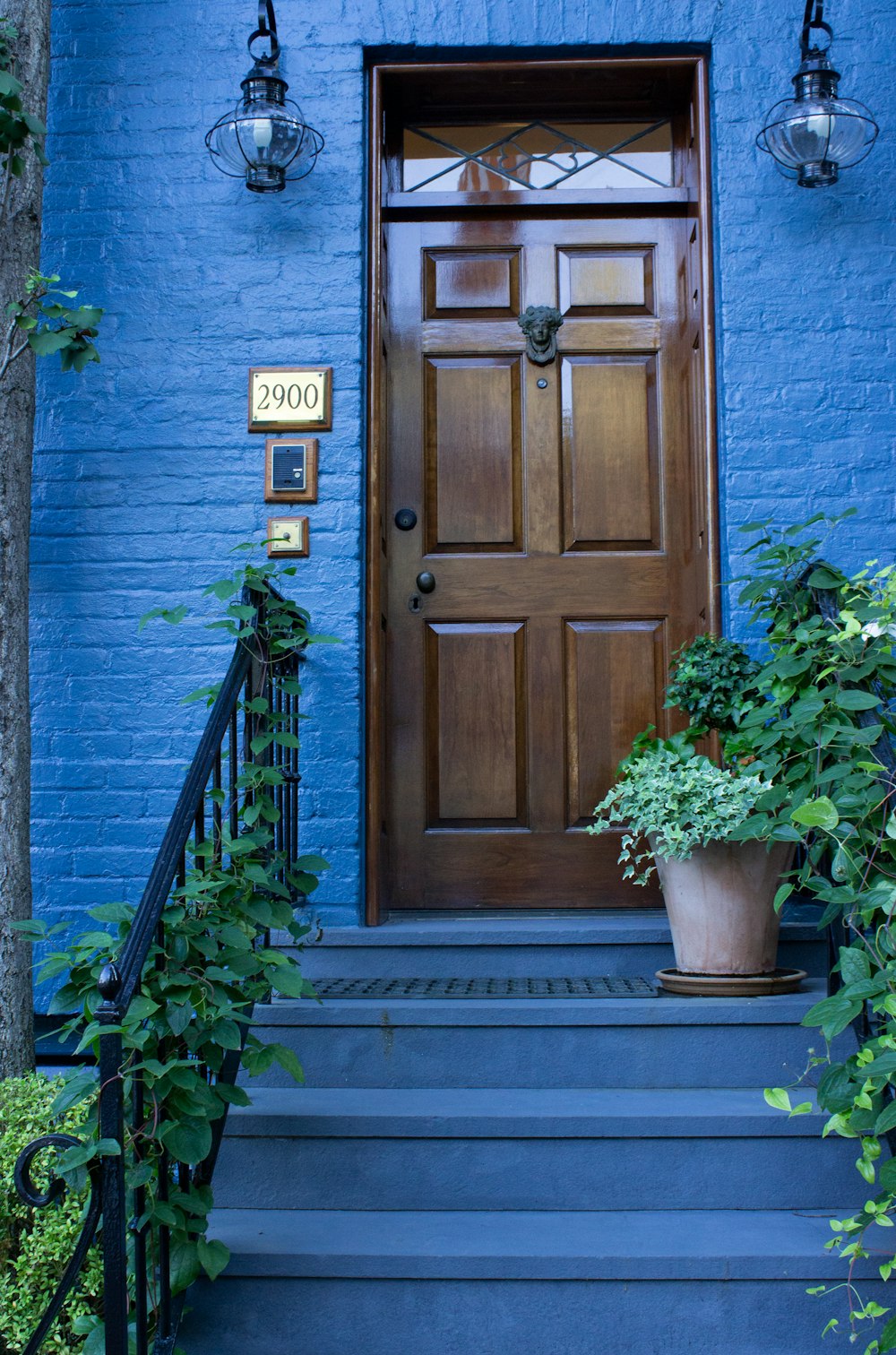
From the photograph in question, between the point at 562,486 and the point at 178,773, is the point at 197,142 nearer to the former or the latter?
the point at 562,486

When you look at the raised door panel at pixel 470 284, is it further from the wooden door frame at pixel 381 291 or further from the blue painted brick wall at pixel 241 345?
the blue painted brick wall at pixel 241 345

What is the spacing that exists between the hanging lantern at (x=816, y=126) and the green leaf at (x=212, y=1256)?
3.26 metres

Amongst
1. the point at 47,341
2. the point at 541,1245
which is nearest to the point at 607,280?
the point at 47,341

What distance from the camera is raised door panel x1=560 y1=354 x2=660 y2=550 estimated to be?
3.98 meters

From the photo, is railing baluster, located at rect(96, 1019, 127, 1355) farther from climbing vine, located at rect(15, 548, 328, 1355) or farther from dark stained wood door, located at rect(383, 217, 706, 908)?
dark stained wood door, located at rect(383, 217, 706, 908)

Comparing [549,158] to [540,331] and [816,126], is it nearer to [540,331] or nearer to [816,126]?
[540,331]

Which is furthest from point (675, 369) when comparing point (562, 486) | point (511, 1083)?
point (511, 1083)

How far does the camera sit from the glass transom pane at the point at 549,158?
4.10m

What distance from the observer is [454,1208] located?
2562 millimetres

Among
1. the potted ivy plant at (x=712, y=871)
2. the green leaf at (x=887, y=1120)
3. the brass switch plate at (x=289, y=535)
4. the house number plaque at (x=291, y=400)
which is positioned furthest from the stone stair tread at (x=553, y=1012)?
the house number plaque at (x=291, y=400)

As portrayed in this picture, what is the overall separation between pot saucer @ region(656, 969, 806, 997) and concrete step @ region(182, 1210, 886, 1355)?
0.68 m

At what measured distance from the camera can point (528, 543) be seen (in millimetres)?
3969

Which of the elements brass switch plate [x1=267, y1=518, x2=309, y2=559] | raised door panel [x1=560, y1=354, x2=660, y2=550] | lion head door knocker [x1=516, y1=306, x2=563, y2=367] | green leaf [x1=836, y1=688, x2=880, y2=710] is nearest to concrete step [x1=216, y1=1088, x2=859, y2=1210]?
green leaf [x1=836, y1=688, x2=880, y2=710]

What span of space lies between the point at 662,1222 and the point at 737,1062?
480mm
